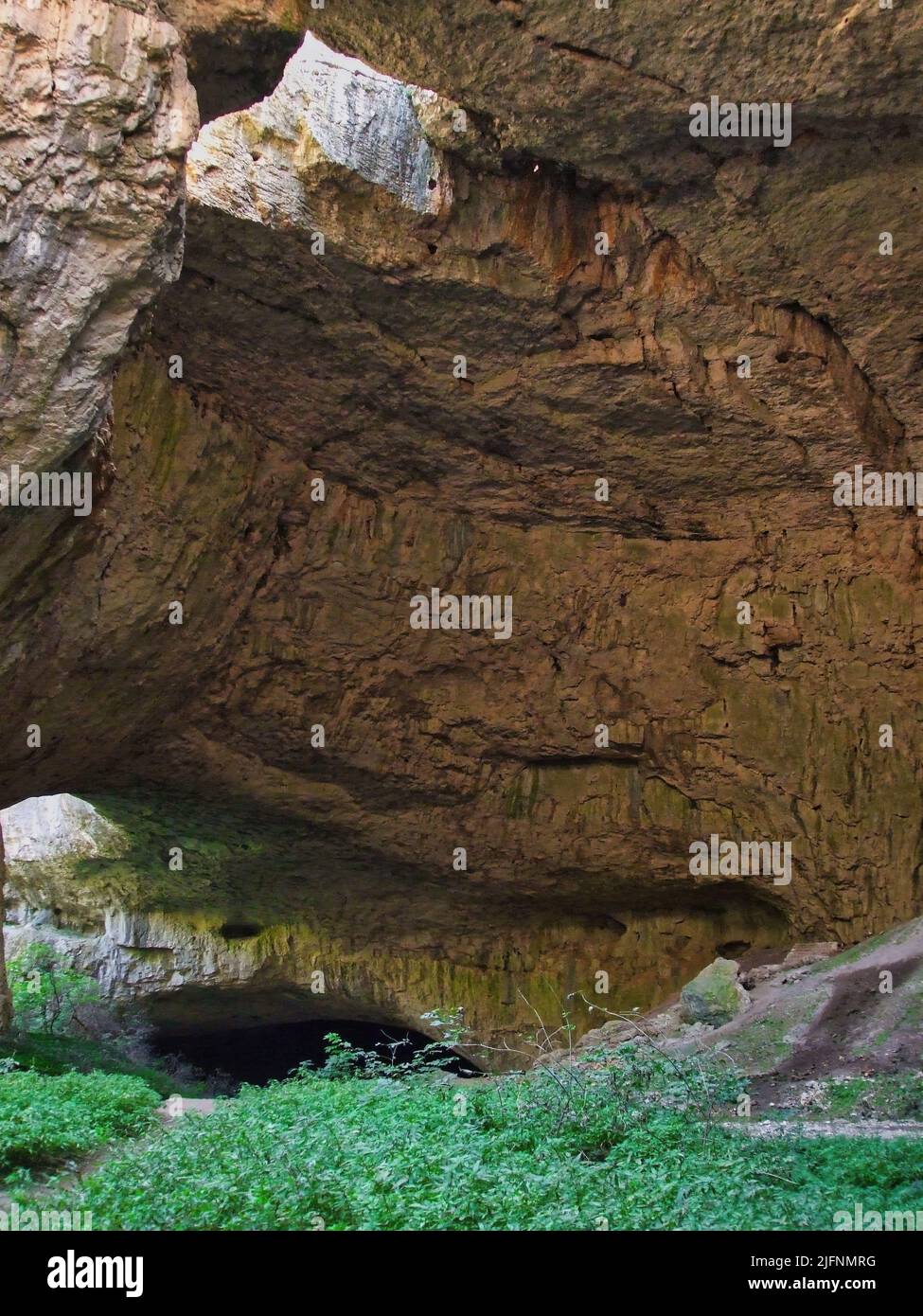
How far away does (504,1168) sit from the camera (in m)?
5.08

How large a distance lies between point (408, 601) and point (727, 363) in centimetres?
388

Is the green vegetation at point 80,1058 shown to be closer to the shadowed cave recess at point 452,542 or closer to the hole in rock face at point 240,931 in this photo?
the shadowed cave recess at point 452,542

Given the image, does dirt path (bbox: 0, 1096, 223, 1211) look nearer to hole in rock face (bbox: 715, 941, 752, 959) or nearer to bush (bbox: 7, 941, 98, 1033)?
bush (bbox: 7, 941, 98, 1033)

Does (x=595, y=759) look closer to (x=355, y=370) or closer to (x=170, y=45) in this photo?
(x=355, y=370)

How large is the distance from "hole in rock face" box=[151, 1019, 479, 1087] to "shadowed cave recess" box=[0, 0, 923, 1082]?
0.98ft

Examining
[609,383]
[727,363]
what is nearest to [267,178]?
[609,383]

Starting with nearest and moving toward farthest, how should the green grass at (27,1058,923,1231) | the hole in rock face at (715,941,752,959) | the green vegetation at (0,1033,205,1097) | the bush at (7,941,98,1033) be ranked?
1. the green grass at (27,1058,923,1231)
2. the green vegetation at (0,1033,205,1097)
3. the hole in rock face at (715,941,752,959)
4. the bush at (7,941,98,1033)

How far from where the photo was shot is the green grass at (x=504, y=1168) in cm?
450

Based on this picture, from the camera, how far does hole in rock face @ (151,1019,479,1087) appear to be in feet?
51.8

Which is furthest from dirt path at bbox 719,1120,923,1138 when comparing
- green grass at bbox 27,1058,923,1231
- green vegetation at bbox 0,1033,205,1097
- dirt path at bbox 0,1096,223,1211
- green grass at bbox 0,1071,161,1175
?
green vegetation at bbox 0,1033,205,1097

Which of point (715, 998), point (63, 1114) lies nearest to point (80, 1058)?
point (63, 1114)

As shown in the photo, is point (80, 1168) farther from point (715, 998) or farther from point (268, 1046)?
point (268, 1046)

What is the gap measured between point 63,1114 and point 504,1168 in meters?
3.29

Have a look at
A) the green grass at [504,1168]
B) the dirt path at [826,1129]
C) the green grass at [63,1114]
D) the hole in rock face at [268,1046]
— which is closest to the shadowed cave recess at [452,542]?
the hole in rock face at [268,1046]
